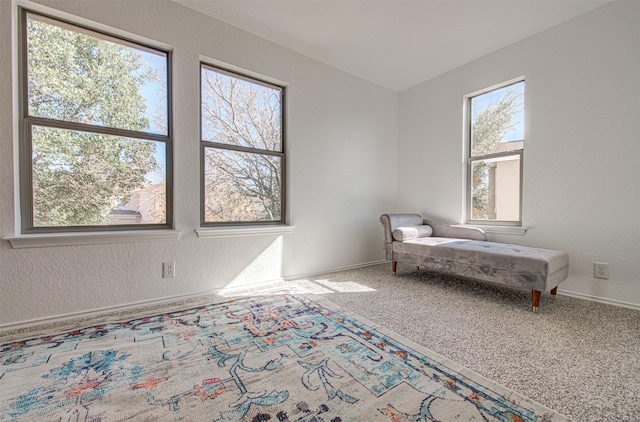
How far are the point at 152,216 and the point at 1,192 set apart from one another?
0.89 m

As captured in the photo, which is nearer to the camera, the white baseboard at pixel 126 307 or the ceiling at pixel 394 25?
the white baseboard at pixel 126 307

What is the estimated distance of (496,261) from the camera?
236 cm

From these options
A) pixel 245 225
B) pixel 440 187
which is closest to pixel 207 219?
pixel 245 225

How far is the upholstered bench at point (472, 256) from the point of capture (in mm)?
2168

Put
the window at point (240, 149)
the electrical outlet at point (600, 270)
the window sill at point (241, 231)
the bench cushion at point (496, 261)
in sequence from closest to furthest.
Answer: the bench cushion at point (496, 261) → the electrical outlet at point (600, 270) → the window sill at point (241, 231) → the window at point (240, 149)

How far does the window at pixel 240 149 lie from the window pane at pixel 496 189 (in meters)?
2.48

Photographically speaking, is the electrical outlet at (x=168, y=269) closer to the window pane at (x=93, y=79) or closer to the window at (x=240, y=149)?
the window at (x=240, y=149)

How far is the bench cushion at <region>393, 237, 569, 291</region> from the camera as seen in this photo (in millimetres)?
2148

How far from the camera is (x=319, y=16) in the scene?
2.57 meters

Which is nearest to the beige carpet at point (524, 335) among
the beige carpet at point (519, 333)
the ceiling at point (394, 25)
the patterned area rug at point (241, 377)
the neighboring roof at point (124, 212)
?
the beige carpet at point (519, 333)

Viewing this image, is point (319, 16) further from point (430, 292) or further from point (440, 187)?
point (430, 292)

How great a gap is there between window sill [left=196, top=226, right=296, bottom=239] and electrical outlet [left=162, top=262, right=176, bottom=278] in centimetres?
34

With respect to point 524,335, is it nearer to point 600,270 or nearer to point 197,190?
point 600,270

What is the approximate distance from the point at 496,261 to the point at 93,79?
3.72 meters
